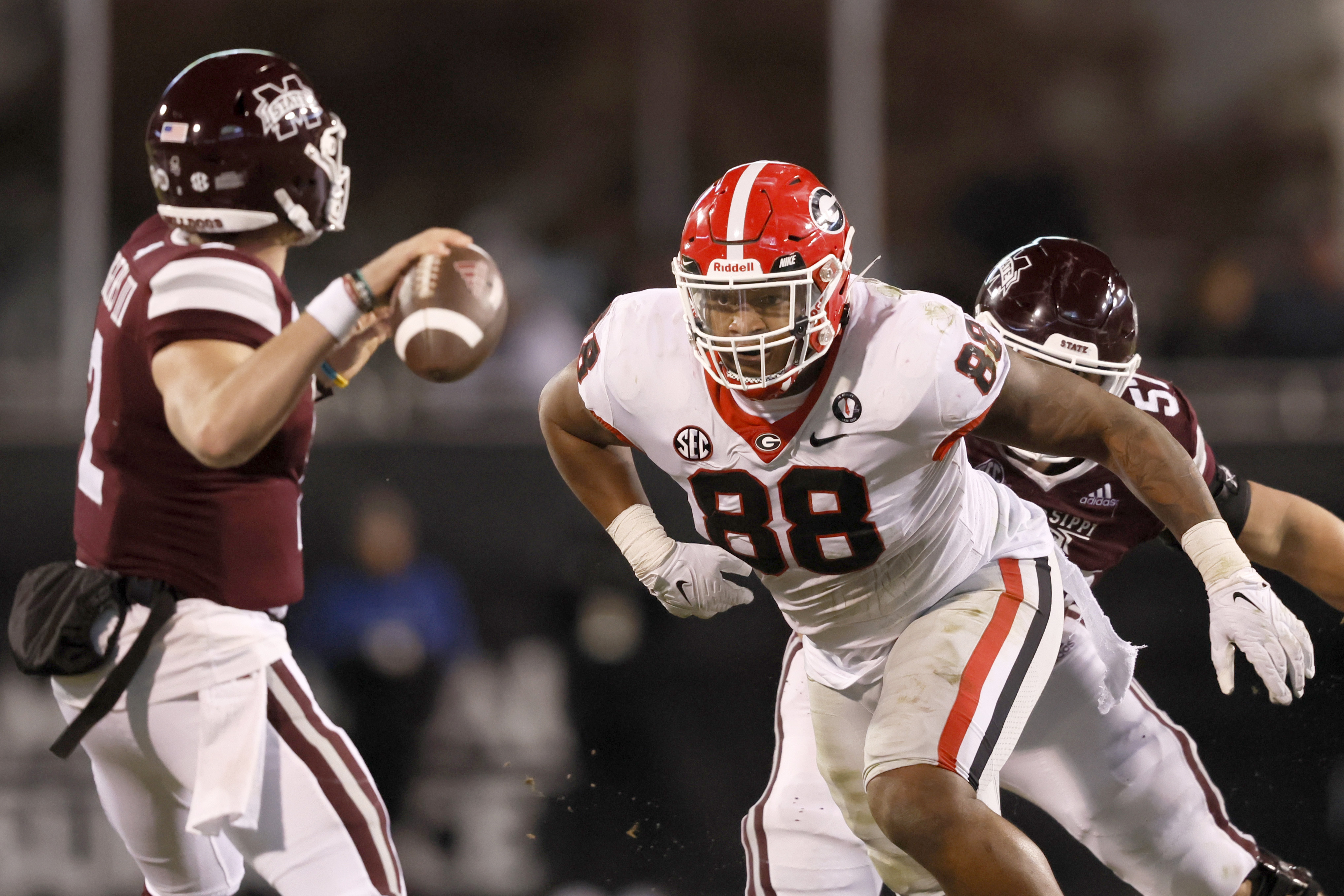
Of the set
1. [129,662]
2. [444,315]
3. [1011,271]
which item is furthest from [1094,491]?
[129,662]

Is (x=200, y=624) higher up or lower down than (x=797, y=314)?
lower down

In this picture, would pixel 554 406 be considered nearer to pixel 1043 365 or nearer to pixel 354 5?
pixel 1043 365

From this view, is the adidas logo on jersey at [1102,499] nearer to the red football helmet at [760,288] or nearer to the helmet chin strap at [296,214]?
the red football helmet at [760,288]

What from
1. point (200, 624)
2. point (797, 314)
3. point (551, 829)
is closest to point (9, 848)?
point (551, 829)

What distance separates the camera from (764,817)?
10.3 ft

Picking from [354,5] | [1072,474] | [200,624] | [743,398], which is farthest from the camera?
[354,5]

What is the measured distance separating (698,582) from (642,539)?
156 millimetres

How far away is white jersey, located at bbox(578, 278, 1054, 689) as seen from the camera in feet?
8.54

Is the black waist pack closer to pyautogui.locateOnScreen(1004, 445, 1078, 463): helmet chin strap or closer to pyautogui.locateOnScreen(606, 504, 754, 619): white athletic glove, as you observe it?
pyautogui.locateOnScreen(606, 504, 754, 619): white athletic glove

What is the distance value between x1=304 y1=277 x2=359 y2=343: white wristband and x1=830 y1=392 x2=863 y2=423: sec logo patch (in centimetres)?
83

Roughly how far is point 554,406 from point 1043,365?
37.1 inches

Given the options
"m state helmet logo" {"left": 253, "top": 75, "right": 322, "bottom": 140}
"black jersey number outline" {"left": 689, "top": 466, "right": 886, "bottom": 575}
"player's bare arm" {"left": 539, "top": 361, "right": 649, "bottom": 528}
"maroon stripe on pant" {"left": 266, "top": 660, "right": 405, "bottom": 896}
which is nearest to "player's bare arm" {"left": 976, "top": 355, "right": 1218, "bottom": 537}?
"black jersey number outline" {"left": 689, "top": 466, "right": 886, "bottom": 575}

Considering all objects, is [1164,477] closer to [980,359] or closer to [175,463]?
[980,359]

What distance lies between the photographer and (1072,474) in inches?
131
